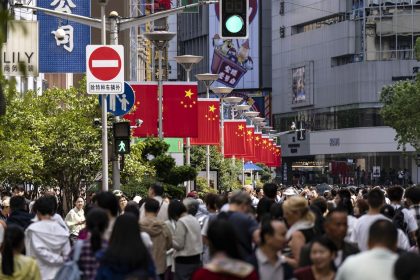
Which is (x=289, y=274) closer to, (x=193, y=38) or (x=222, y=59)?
(x=222, y=59)

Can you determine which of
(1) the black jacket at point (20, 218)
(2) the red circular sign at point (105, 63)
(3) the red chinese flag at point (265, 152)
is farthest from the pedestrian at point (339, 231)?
(3) the red chinese flag at point (265, 152)

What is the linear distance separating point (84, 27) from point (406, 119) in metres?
54.0

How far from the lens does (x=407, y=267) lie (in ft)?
29.1

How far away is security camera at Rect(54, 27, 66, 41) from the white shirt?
25.8 m

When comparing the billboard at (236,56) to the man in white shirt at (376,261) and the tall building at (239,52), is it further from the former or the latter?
the man in white shirt at (376,261)

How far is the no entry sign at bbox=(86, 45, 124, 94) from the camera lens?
93.6 ft

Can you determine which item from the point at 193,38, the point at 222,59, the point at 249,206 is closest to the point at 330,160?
the point at 222,59

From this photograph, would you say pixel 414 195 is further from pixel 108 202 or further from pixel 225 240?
pixel 225 240

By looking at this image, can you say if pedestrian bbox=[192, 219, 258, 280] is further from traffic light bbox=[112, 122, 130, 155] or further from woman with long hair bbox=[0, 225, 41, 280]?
traffic light bbox=[112, 122, 130, 155]

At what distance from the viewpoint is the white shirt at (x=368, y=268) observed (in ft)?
31.9

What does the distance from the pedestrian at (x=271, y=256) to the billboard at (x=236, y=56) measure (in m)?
146

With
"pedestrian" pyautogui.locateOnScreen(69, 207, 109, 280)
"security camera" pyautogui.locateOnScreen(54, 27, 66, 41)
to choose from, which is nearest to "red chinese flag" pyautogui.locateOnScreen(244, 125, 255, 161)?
"security camera" pyautogui.locateOnScreen(54, 27, 66, 41)

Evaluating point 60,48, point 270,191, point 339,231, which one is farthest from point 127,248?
point 60,48

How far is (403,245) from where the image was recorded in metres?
14.6
